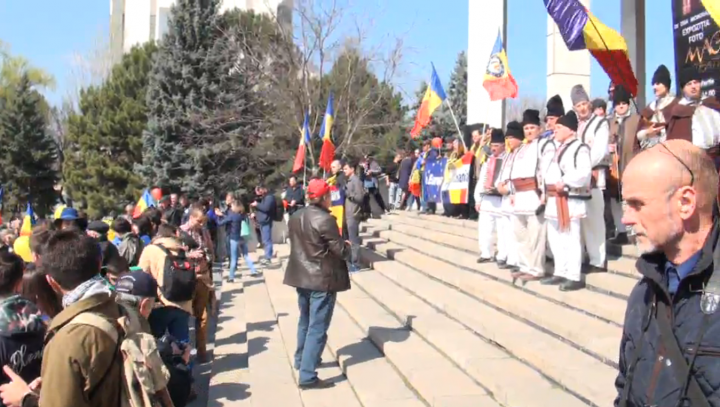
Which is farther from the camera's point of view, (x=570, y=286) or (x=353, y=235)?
(x=353, y=235)

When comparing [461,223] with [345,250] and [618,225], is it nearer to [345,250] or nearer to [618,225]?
[618,225]

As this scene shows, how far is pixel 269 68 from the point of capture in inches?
1119

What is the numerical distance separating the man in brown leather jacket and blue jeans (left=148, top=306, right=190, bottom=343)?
1.16 metres

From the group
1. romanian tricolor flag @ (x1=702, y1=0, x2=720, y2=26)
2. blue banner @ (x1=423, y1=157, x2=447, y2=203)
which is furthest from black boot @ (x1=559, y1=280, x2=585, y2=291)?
blue banner @ (x1=423, y1=157, x2=447, y2=203)

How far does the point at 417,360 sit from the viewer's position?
20.8 ft

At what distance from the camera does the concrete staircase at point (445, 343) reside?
517cm

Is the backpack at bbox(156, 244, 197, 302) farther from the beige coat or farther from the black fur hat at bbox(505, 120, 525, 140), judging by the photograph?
the black fur hat at bbox(505, 120, 525, 140)

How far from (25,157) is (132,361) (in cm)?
3889

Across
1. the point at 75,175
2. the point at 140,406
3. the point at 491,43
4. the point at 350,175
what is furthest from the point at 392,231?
the point at 75,175

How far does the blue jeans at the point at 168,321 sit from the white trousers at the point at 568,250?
13.4ft

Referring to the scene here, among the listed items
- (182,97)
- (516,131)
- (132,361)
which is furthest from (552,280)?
(182,97)

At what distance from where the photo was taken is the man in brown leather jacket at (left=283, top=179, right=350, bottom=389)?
6281mm

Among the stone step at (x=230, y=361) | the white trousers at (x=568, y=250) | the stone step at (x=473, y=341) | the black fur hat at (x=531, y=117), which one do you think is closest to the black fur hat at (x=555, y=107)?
the black fur hat at (x=531, y=117)

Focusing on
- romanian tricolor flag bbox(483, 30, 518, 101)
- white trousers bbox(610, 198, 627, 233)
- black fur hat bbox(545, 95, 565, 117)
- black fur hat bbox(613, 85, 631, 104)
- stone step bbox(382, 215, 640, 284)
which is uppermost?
romanian tricolor flag bbox(483, 30, 518, 101)
